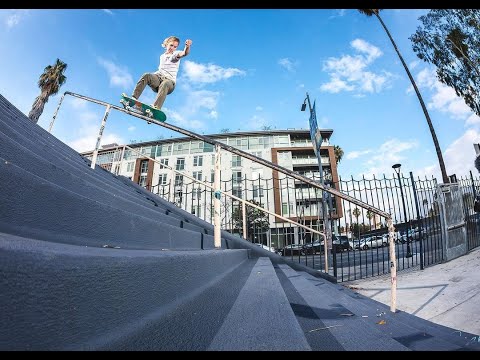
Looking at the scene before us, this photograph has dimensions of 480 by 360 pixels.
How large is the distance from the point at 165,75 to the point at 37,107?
49.6ft

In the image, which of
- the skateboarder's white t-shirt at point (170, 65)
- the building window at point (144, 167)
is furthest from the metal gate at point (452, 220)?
the building window at point (144, 167)

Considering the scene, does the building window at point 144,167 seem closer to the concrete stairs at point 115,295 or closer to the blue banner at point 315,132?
the blue banner at point 315,132

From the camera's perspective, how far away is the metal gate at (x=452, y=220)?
6645 millimetres

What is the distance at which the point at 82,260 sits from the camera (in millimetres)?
772

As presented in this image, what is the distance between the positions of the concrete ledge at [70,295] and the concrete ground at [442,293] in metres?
3.18

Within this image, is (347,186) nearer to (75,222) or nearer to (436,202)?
(436,202)

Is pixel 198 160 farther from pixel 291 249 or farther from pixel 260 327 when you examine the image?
pixel 260 327

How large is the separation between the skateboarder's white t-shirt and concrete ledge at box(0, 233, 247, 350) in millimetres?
5189

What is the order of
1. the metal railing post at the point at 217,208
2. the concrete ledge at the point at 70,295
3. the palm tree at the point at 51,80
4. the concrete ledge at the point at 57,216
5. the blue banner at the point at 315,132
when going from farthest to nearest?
the palm tree at the point at 51,80 < the blue banner at the point at 315,132 < the metal railing post at the point at 217,208 < the concrete ledge at the point at 57,216 < the concrete ledge at the point at 70,295

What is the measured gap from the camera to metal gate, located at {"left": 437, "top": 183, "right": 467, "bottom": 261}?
664 centimetres

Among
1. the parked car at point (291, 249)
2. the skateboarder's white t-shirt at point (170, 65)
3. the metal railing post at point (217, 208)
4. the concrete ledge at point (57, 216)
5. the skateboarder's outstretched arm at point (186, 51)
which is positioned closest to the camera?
the concrete ledge at point (57, 216)

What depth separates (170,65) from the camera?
5590 millimetres
